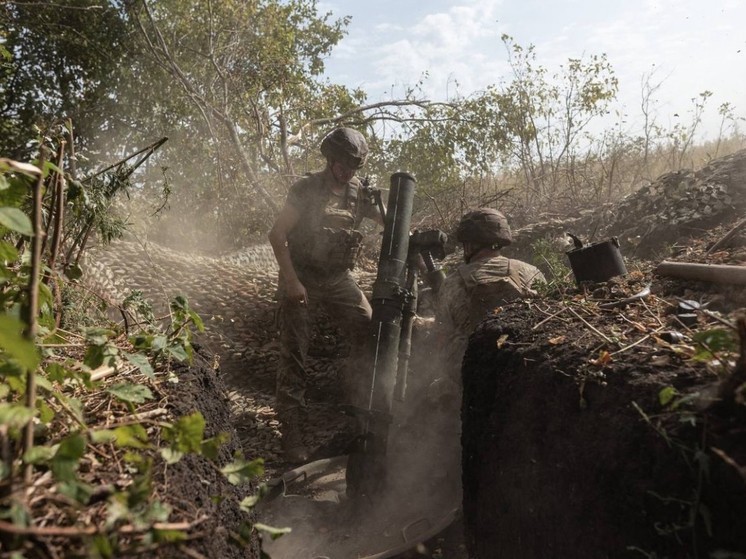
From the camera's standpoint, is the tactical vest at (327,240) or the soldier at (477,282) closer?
the soldier at (477,282)

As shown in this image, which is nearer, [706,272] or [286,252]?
[706,272]

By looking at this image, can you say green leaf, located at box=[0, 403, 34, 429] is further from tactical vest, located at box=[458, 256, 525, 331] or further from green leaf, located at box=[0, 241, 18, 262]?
tactical vest, located at box=[458, 256, 525, 331]

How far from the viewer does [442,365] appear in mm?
4477

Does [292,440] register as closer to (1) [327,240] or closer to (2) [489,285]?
(1) [327,240]

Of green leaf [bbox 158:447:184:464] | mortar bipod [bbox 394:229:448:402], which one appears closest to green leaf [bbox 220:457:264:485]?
green leaf [bbox 158:447:184:464]

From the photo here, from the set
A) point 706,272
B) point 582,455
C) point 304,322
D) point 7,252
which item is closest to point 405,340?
point 304,322

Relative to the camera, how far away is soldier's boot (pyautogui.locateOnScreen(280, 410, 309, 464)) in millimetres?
4355

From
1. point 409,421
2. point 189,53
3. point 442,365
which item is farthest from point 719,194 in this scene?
point 189,53

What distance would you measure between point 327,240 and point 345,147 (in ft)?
2.54

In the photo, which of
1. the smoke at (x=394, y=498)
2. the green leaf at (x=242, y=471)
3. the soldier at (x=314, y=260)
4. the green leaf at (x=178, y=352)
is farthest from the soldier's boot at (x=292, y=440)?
the green leaf at (x=242, y=471)

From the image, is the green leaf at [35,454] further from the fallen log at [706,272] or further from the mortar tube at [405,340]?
the mortar tube at [405,340]

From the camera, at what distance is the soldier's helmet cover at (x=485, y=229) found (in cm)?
412

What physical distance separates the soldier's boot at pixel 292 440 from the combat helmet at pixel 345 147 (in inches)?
84.1

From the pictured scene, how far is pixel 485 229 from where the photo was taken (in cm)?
412
